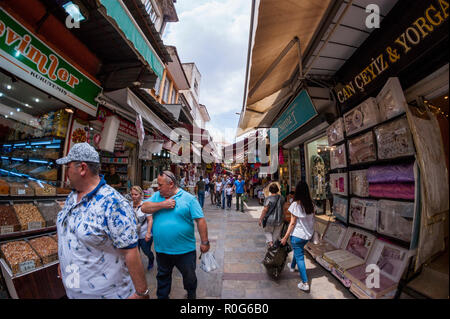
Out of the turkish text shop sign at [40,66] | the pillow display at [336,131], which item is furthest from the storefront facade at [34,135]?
the pillow display at [336,131]

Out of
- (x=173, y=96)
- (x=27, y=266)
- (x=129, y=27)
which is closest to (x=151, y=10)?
(x=173, y=96)

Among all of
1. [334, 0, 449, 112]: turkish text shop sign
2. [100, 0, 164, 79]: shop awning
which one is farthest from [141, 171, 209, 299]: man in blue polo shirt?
[334, 0, 449, 112]: turkish text shop sign

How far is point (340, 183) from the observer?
392 cm

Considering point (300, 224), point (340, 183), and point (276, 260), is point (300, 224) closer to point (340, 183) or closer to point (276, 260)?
point (276, 260)

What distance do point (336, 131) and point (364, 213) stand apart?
187 centimetres

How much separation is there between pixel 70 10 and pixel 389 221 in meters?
6.32

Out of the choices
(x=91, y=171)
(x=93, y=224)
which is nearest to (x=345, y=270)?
(x=93, y=224)

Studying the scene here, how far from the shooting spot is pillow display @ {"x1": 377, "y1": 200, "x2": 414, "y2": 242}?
243 cm

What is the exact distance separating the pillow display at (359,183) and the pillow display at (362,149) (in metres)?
0.27

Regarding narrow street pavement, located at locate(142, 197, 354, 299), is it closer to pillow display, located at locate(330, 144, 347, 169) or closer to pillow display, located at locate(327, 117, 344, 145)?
pillow display, located at locate(330, 144, 347, 169)

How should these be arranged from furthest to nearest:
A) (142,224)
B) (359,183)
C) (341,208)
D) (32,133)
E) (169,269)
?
(341,208), (32,133), (359,183), (142,224), (169,269)

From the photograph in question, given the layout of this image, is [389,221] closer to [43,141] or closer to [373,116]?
[373,116]

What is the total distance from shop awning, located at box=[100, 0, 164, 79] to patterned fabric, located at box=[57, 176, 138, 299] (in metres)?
2.98
